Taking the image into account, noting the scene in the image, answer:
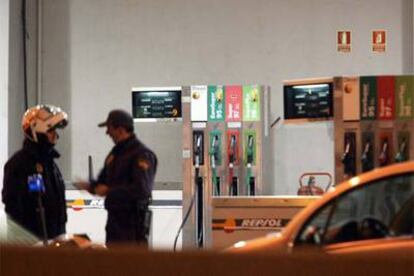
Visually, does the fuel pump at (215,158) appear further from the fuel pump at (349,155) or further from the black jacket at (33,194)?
the black jacket at (33,194)

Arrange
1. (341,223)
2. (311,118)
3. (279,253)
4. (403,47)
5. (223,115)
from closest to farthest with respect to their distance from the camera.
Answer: (279,253), (341,223), (311,118), (223,115), (403,47)

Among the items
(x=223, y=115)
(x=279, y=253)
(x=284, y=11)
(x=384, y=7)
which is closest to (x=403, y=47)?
(x=384, y=7)

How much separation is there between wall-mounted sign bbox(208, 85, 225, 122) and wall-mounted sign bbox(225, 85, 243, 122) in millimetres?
45

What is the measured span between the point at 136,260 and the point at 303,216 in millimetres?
2149

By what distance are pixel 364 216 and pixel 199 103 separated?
3569mm

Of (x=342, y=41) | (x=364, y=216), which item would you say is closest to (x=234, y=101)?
(x=342, y=41)

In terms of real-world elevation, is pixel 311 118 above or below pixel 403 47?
below

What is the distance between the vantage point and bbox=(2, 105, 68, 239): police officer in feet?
10.4

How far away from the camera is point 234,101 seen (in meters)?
6.10

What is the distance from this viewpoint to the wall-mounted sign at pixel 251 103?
20.0 feet

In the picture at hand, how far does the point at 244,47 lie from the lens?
684 cm

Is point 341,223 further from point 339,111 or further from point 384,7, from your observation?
point 384,7

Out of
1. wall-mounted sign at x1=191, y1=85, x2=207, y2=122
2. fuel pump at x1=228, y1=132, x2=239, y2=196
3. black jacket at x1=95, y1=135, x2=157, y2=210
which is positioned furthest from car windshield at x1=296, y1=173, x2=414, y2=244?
wall-mounted sign at x1=191, y1=85, x2=207, y2=122

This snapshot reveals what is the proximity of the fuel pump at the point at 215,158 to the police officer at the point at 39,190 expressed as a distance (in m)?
2.72
